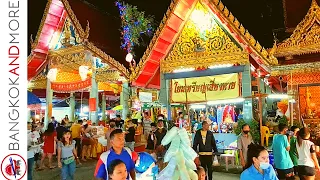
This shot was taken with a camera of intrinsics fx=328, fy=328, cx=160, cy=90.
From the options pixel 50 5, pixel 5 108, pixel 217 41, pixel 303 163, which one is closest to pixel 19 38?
Result: pixel 5 108

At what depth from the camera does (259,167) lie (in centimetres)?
374

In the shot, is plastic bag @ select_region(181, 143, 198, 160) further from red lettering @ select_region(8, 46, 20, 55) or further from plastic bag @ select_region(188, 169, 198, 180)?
red lettering @ select_region(8, 46, 20, 55)

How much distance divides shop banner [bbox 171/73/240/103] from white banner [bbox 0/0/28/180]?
20.2ft

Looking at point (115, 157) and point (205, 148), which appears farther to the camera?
point (205, 148)

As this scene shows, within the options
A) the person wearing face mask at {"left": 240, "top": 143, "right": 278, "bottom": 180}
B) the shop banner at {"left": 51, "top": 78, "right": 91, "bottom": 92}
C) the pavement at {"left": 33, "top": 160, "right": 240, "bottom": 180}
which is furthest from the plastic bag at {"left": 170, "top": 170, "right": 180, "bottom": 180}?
the shop banner at {"left": 51, "top": 78, "right": 91, "bottom": 92}

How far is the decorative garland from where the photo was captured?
14.4 m

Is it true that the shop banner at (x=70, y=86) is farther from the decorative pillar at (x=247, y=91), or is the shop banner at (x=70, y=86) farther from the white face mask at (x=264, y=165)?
the white face mask at (x=264, y=165)

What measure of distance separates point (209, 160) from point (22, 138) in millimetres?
4574

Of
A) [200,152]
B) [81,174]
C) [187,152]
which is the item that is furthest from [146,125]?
[187,152]

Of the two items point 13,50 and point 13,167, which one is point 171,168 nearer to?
point 13,167

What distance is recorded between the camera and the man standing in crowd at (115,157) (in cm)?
425

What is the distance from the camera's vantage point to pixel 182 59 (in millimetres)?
10562

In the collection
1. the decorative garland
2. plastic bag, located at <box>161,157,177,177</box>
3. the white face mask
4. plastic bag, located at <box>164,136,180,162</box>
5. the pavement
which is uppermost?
the decorative garland

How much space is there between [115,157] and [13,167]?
4.06 ft
